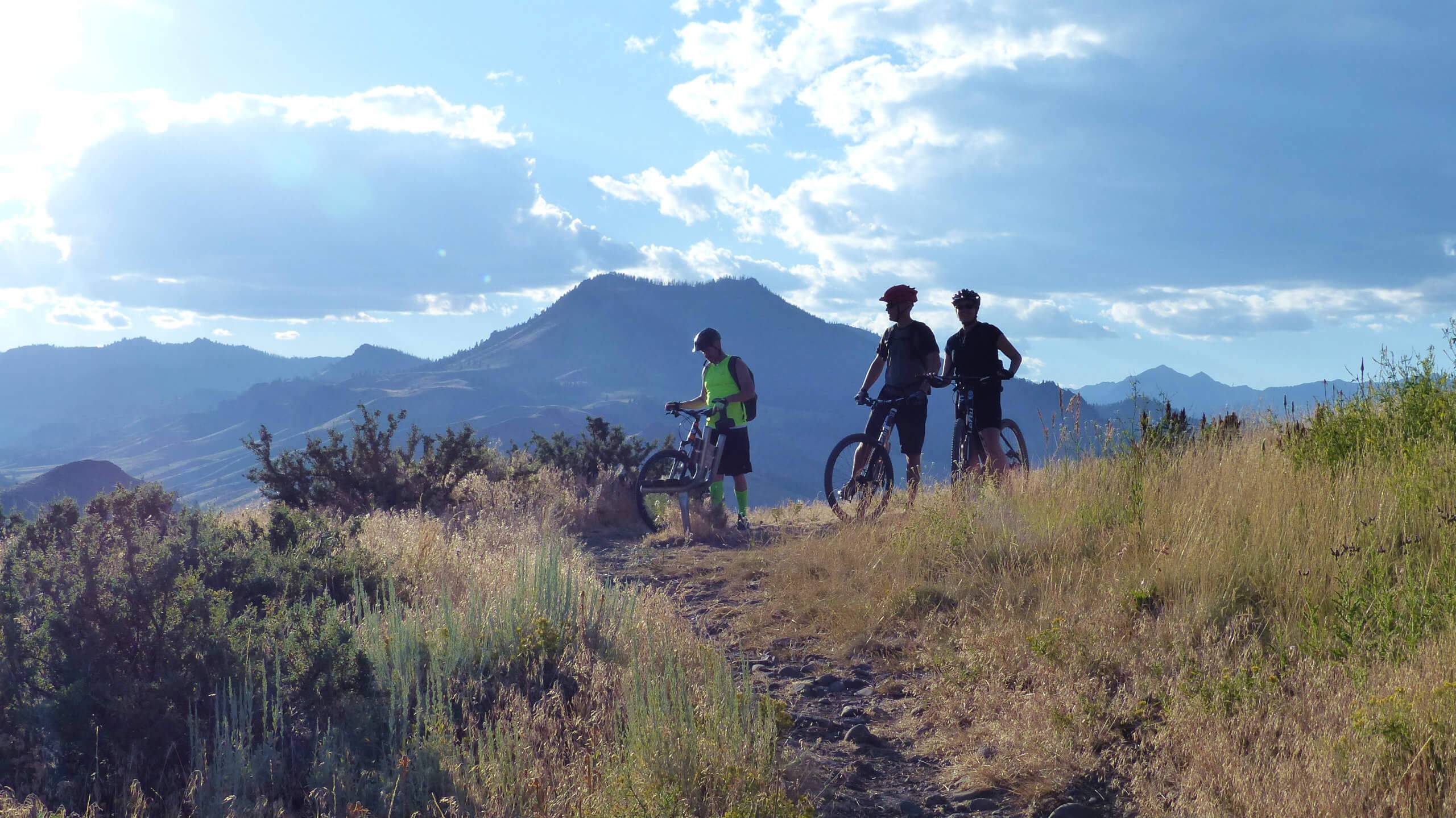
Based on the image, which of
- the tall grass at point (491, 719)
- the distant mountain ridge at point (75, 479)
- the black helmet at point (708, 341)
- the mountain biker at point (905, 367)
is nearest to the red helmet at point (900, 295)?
the mountain biker at point (905, 367)

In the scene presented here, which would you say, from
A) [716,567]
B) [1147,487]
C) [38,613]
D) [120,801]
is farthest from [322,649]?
[1147,487]

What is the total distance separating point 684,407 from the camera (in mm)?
9070

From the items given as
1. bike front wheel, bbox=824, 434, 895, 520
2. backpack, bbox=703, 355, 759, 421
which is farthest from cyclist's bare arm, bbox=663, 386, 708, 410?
bike front wheel, bbox=824, 434, 895, 520

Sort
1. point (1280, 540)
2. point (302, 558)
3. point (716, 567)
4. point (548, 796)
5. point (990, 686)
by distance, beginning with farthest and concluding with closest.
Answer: point (716, 567) → point (302, 558) → point (1280, 540) → point (990, 686) → point (548, 796)

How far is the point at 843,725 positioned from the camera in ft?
13.1

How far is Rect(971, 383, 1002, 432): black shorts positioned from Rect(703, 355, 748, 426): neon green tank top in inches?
88.7

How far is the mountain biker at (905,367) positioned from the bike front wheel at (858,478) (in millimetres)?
85

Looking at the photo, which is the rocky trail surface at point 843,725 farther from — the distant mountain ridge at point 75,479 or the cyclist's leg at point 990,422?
the distant mountain ridge at point 75,479

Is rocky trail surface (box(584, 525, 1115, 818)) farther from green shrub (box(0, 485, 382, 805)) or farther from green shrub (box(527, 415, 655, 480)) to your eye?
green shrub (box(527, 415, 655, 480))

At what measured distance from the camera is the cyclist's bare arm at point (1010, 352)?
315 inches

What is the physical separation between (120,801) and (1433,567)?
17.4ft

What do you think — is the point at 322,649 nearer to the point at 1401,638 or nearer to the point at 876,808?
the point at 876,808

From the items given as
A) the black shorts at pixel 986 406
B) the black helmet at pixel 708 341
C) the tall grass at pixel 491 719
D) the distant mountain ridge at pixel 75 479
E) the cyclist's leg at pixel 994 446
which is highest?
the black helmet at pixel 708 341

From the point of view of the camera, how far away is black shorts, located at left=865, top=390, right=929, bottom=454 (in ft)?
27.3
